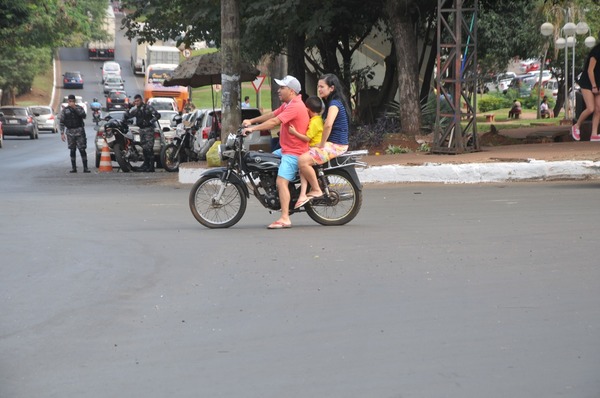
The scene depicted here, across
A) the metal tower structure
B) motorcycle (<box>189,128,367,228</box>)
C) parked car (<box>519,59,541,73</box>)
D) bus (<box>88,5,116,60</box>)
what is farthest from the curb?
bus (<box>88,5,116,60</box>)

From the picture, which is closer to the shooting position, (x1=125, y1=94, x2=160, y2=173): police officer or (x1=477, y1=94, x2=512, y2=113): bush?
(x1=125, y1=94, x2=160, y2=173): police officer

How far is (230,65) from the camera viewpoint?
23.3 metres

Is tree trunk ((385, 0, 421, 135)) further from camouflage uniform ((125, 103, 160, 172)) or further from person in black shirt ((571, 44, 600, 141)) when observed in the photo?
person in black shirt ((571, 44, 600, 141))

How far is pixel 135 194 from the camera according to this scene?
19891mm

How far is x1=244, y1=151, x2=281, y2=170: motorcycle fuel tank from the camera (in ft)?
42.4

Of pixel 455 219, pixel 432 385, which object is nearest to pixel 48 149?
pixel 455 219

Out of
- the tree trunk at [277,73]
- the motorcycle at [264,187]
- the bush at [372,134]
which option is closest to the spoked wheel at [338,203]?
the motorcycle at [264,187]

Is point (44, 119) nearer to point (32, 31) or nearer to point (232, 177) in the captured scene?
point (32, 31)

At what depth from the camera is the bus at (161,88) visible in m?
73.5

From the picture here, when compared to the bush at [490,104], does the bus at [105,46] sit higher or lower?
higher

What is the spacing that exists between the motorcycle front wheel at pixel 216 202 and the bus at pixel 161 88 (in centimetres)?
5769

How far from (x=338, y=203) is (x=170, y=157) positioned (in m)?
14.8

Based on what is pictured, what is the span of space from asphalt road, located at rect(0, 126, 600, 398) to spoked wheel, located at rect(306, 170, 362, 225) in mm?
181

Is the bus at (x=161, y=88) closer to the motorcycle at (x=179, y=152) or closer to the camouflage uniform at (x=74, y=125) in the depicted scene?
the camouflage uniform at (x=74, y=125)
